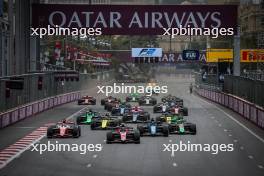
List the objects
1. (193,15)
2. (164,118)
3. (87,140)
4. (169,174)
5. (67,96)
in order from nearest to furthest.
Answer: (169,174)
(87,140)
(164,118)
(193,15)
(67,96)

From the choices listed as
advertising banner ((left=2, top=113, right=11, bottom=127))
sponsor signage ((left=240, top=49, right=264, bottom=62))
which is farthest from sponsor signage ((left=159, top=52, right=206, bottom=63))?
advertising banner ((left=2, top=113, right=11, bottom=127))

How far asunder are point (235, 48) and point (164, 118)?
987 inches

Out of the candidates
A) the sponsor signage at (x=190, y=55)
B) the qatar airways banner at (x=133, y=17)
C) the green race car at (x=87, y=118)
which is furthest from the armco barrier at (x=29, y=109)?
the sponsor signage at (x=190, y=55)

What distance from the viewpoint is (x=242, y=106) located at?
64.6m

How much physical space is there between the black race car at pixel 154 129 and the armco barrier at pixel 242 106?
8507mm

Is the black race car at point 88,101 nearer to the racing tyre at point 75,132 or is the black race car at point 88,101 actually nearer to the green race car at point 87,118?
the green race car at point 87,118

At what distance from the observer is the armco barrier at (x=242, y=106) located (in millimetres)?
52938

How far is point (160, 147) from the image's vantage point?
4000 centimetres

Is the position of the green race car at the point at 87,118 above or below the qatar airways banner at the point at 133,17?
below

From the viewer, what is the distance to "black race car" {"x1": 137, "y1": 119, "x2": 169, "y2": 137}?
4538cm

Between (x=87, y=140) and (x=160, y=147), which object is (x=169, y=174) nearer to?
(x=160, y=147)

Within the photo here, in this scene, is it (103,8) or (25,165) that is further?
(103,8)

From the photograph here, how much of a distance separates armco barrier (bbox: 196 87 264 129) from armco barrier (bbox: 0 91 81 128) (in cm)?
1720

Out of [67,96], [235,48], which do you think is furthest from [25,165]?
[67,96]
